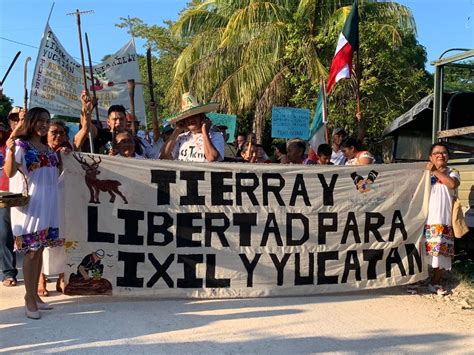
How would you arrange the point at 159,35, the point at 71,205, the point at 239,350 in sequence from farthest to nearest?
the point at 159,35 < the point at 71,205 < the point at 239,350

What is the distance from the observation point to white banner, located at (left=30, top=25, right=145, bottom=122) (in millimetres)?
8266

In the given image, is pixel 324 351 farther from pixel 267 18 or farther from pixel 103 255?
pixel 267 18

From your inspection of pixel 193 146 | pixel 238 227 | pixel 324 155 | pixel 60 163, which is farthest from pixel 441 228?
pixel 60 163

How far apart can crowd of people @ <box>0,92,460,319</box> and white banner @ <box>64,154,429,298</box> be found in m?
0.22

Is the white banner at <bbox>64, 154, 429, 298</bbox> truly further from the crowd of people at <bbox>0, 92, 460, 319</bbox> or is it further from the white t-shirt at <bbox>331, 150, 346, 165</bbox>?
the white t-shirt at <bbox>331, 150, 346, 165</bbox>

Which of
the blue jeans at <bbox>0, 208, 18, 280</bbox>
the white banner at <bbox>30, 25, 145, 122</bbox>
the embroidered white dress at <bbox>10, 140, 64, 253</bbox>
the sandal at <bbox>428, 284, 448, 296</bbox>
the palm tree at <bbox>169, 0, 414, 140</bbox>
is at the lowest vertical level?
the sandal at <bbox>428, 284, 448, 296</bbox>

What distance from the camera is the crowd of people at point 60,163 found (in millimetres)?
4398

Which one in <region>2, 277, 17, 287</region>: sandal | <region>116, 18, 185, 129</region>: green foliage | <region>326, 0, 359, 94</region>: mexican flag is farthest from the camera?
<region>116, 18, 185, 129</region>: green foliage

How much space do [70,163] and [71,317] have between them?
133 cm

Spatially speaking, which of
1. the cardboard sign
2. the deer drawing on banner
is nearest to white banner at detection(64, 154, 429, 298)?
the deer drawing on banner

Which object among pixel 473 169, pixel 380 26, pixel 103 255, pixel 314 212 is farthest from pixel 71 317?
pixel 380 26

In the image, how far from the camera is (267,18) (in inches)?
618

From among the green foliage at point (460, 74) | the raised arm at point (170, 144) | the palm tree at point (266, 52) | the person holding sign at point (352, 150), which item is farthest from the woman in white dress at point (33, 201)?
the palm tree at point (266, 52)

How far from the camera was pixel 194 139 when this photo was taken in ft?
18.4
